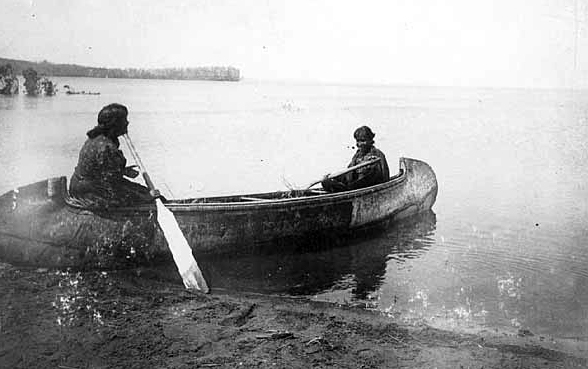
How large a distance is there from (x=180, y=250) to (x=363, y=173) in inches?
159

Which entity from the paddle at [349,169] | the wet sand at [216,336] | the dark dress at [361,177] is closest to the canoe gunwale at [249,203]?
the dark dress at [361,177]

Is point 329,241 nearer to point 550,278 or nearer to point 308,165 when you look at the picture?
point 550,278

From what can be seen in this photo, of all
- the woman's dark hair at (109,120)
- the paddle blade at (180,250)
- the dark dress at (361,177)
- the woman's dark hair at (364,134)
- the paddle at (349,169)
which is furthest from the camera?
the woman's dark hair at (364,134)

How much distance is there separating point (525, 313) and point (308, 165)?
12.6 m

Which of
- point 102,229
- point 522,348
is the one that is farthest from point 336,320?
point 102,229

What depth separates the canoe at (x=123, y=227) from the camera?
619 cm

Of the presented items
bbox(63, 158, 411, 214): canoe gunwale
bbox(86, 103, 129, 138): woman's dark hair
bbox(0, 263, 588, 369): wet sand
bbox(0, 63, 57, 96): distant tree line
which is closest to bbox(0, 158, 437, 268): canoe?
bbox(63, 158, 411, 214): canoe gunwale

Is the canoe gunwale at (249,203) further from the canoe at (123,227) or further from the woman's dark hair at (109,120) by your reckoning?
the woman's dark hair at (109,120)

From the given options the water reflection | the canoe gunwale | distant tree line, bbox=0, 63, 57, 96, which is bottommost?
the water reflection

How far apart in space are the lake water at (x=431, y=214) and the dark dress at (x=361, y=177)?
0.98 m

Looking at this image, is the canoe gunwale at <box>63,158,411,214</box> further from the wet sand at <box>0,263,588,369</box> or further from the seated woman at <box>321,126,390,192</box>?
the wet sand at <box>0,263,588,369</box>

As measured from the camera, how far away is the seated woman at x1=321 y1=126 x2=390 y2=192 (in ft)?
29.5

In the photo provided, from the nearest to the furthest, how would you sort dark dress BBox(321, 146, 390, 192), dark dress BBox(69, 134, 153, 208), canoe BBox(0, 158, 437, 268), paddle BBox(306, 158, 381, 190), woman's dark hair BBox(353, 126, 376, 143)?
canoe BBox(0, 158, 437, 268) < dark dress BBox(69, 134, 153, 208) < paddle BBox(306, 158, 381, 190) < dark dress BBox(321, 146, 390, 192) < woman's dark hair BBox(353, 126, 376, 143)

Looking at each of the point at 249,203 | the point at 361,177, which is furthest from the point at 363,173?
the point at 249,203
